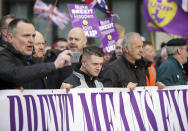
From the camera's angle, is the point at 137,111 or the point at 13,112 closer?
the point at 13,112

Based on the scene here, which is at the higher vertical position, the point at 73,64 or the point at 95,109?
the point at 73,64

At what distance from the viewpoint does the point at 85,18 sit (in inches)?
202

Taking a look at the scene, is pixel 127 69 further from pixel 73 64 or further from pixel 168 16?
pixel 168 16

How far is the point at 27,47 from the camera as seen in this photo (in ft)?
10.1

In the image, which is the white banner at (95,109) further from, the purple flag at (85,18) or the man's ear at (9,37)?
the purple flag at (85,18)

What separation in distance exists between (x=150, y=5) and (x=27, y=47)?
444 centimetres

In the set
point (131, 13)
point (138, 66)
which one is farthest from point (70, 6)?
point (131, 13)

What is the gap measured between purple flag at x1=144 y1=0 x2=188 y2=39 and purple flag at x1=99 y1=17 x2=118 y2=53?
1.39 meters

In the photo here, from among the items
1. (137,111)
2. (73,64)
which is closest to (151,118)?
(137,111)

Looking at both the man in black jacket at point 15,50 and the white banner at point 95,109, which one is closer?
the man in black jacket at point 15,50

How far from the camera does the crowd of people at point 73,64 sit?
2723mm

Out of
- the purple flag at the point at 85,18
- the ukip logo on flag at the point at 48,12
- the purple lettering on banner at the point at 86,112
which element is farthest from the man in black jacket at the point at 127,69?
the ukip logo on flag at the point at 48,12

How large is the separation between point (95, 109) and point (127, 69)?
3.80ft

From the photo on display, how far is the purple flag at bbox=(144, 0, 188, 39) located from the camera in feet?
21.1
